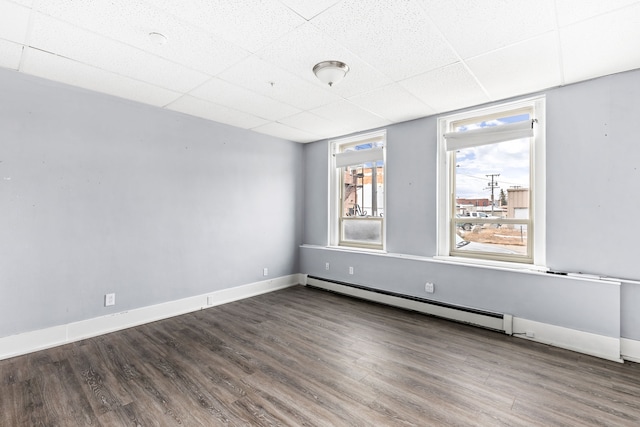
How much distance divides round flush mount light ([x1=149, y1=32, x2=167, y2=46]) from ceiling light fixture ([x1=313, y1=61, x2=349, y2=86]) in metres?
1.20

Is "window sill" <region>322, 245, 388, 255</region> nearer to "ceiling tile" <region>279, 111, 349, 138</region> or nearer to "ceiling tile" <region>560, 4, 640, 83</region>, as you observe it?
"ceiling tile" <region>279, 111, 349, 138</region>

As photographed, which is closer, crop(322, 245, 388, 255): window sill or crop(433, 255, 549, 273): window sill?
crop(433, 255, 549, 273): window sill

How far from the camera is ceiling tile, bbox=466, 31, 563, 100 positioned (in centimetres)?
232

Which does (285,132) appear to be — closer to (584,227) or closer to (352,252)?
(352,252)

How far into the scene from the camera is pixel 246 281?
462 centimetres

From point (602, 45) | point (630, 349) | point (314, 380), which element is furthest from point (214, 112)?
point (630, 349)

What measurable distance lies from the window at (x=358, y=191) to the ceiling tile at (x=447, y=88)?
1208 millimetres

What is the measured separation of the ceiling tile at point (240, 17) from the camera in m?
1.85

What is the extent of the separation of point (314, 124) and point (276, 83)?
56.0 inches

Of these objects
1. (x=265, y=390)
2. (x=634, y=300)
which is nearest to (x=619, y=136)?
(x=634, y=300)

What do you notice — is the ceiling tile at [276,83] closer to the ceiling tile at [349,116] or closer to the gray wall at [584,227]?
the ceiling tile at [349,116]

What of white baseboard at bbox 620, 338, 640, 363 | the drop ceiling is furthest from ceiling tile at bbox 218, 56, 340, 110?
white baseboard at bbox 620, 338, 640, 363

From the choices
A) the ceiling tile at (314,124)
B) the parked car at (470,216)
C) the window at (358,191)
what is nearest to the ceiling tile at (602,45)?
the parked car at (470,216)

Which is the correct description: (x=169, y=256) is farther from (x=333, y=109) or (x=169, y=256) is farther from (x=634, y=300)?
(x=634, y=300)
